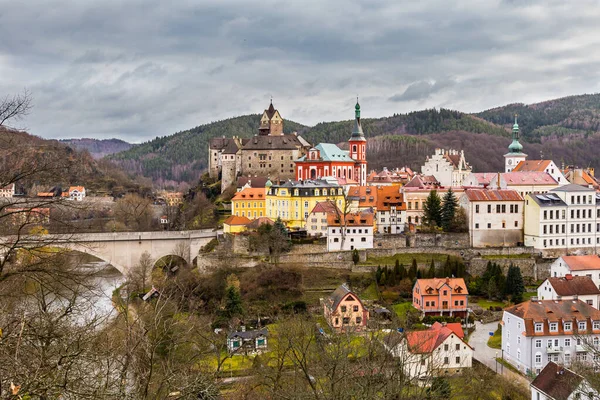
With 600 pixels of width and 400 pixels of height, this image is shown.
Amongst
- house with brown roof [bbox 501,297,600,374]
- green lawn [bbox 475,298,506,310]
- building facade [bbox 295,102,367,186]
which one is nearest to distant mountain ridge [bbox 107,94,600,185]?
building facade [bbox 295,102,367,186]

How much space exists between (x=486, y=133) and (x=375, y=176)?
3349 inches

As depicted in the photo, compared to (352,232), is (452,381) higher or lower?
lower

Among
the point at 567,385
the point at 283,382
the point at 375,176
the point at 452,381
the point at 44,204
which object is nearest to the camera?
the point at 44,204

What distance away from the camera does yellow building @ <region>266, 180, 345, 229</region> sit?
Answer: 48.7m

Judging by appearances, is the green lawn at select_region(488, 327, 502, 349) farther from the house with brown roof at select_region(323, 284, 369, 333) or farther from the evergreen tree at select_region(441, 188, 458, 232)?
the evergreen tree at select_region(441, 188, 458, 232)

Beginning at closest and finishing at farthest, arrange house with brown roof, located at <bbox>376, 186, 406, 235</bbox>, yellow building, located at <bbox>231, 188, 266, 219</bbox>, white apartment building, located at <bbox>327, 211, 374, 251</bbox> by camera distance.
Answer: white apartment building, located at <bbox>327, 211, 374, 251</bbox> < house with brown roof, located at <bbox>376, 186, 406, 235</bbox> < yellow building, located at <bbox>231, 188, 266, 219</bbox>

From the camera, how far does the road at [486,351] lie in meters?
30.2

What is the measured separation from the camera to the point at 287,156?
68875 mm

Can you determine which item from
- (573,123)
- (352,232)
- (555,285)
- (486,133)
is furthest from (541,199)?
(573,123)

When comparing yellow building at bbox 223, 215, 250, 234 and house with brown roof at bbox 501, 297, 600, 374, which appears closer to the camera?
house with brown roof at bbox 501, 297, 600, 374

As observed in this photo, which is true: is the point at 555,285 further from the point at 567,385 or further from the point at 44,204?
the point at 44,204

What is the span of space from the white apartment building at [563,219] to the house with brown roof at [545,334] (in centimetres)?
1353

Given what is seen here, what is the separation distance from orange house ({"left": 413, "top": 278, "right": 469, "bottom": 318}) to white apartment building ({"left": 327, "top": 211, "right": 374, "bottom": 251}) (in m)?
6.42

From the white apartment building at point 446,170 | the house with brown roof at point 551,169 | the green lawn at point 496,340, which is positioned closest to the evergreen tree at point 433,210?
the white apartment building at point 446,170
